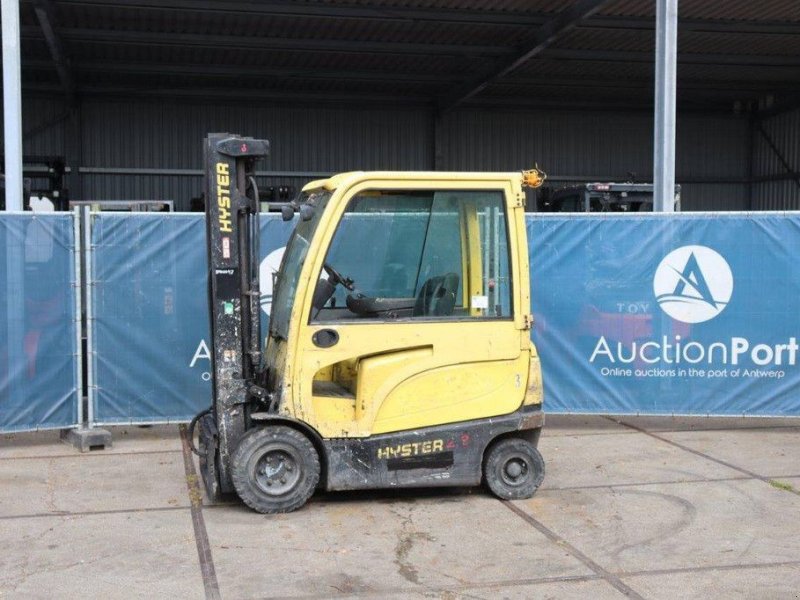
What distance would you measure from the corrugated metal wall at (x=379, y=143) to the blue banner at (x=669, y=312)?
1655 centimetres

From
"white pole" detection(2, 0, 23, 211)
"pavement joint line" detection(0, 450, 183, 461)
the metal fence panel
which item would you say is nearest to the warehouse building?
"white pole" detection(2, 0, 23, 211)

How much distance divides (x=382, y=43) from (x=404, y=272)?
43.9ft

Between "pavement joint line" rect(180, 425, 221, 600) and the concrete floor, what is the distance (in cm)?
2

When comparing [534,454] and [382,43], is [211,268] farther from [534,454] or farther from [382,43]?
[382,43]

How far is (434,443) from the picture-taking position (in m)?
6.73

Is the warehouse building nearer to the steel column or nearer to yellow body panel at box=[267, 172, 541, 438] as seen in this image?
the steel column

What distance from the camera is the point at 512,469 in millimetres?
7027

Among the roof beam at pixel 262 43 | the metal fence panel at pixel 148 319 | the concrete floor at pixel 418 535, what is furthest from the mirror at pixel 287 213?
the roof beam at pixel 262 43

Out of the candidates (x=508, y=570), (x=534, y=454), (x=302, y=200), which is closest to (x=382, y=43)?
(x=302, y=200)

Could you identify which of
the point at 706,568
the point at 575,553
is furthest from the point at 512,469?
the point at 706,568

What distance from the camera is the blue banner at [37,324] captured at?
28.0ft

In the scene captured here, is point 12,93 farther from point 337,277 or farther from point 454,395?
point 454,395

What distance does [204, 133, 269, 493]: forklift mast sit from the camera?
6707 millimetres

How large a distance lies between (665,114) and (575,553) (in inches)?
256
